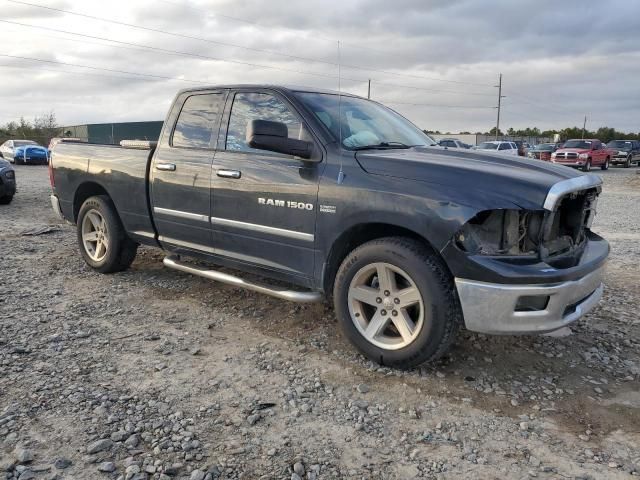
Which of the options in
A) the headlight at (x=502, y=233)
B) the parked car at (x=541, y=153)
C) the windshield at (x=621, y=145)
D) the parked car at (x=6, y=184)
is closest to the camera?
the headlight at (x=502, y=233)

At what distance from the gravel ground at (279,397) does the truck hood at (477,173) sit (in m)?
1.22

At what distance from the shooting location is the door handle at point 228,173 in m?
4.20

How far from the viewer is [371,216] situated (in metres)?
3.47

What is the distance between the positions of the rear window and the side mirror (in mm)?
1082

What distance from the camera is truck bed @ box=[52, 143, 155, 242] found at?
5.06 meters

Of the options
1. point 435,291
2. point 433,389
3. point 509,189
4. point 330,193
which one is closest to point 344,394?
point 433,389

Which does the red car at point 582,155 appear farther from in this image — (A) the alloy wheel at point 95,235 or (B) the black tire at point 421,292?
(B) the black tire at point 421,292

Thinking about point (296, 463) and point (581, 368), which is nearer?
point (296, 463)

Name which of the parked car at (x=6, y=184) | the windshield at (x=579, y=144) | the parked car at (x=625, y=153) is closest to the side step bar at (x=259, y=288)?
the parked car at (x=6, y=184)

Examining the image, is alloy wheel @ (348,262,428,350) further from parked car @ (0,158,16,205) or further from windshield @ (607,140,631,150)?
windshield @ (607,140,631,150)

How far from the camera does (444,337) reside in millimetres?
3283

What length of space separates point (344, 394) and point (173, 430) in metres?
1.03

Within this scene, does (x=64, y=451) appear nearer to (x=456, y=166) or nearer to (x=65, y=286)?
(x=456, y=166)

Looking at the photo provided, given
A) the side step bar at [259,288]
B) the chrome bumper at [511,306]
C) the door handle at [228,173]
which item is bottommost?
the side step bar at [259,288]
